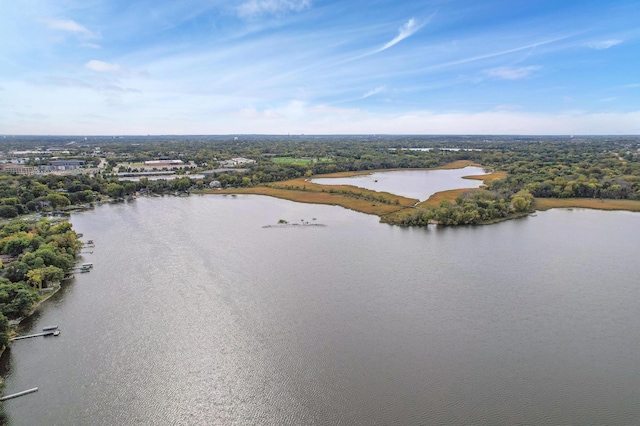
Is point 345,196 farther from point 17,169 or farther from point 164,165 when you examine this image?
point 17,169

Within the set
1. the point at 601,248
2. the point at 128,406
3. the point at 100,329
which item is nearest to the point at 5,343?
the point at 100,329

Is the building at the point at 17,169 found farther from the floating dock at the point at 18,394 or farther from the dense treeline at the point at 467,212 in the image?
the floating dock at the point at 18,394

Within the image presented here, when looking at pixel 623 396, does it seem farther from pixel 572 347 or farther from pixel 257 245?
pixel 257 245

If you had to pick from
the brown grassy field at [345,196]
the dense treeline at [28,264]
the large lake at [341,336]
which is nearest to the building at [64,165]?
the brown grassy field at [345,196]

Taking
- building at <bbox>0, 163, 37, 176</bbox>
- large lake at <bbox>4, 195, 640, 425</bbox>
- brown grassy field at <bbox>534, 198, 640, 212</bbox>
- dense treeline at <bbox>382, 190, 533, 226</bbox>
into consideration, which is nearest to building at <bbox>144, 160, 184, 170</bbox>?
building at <bbox>0, 163, 37, 176</bbox>

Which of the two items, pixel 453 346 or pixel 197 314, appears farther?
pixel 197 314

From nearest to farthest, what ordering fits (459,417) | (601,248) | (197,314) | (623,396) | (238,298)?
1. (459,417)
2. (623,396)
3. (197,314)
4. (238,298)
5. (601,248)
